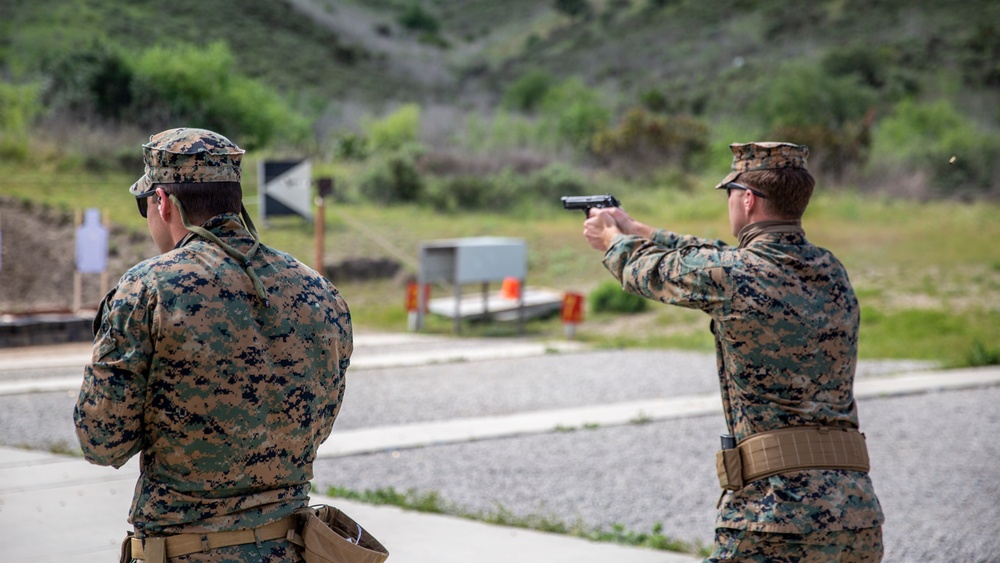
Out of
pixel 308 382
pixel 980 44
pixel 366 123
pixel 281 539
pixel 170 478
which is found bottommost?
pixel 281 539

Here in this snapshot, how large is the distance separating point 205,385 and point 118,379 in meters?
0.20

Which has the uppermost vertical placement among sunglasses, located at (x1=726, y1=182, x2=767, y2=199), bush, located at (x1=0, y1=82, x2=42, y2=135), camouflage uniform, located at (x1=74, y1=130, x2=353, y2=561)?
bush, located at (x1=0, y1=82, x2=42, y2=135)

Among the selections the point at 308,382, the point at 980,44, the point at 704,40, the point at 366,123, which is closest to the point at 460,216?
the point at 366,123

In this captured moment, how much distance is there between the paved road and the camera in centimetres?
631

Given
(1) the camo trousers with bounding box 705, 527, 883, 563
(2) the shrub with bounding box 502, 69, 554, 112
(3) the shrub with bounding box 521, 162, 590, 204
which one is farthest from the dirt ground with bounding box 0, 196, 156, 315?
(2) the shrub with bounding box 502, 69, 554, 112

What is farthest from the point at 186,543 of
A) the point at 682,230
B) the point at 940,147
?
the point at 940,147

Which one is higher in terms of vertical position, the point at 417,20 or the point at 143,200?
the point at 417,20

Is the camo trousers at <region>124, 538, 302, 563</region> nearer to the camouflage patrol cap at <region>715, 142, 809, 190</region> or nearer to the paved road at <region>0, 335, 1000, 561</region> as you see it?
the camouflage patrol cap at <region>715, 142, 809, 190</region>

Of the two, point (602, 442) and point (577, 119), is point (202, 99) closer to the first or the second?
point (577, 119)

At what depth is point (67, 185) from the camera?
22453mm

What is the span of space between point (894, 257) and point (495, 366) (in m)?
12.4

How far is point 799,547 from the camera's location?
3.04 meters

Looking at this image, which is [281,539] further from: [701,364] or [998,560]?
[701,364]

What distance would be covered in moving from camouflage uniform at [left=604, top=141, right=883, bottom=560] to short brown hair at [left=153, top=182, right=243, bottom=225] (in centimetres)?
136
